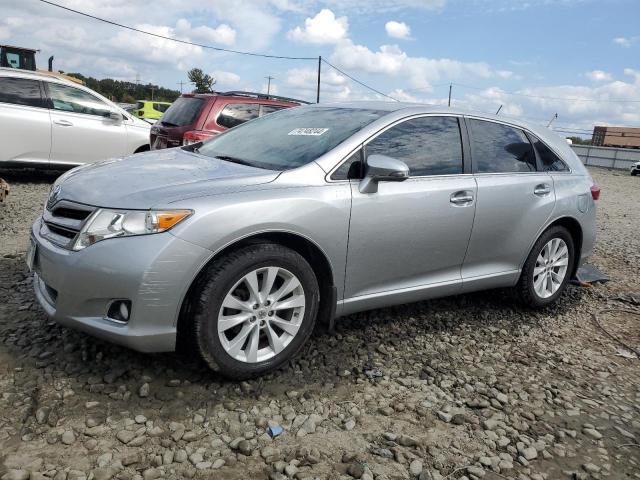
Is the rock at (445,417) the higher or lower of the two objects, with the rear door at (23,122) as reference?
lower

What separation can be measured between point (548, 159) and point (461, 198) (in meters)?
1.31

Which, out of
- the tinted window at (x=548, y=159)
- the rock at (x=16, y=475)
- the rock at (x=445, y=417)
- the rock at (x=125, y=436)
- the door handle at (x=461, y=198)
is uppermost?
the tinted window at (x=548, y=159)

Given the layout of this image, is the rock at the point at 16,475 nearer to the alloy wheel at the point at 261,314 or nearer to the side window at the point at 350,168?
the alloy wheel at the point at 261,314

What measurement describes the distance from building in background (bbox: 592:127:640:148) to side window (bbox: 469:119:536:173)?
42879 mm

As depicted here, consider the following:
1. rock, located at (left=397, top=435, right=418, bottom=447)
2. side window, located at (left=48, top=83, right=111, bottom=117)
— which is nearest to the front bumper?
rock, located at (left=397, top=435, right=418, bottom=447)

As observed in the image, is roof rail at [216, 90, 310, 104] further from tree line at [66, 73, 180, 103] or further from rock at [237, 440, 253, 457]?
tree line at [66, 73, 180, 103]

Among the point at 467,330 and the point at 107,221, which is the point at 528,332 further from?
the point at 107,221

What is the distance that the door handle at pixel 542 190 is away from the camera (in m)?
4.24

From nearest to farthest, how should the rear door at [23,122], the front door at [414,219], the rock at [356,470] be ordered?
the rock at [356,470] → the front door at [414,219] → the rear door at [23,122]

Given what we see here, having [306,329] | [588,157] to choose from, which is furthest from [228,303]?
[588,157]

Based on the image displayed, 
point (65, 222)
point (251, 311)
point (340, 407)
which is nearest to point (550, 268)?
point (340, 407)

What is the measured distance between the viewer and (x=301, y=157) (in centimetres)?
329

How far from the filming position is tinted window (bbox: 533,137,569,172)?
14.6ft

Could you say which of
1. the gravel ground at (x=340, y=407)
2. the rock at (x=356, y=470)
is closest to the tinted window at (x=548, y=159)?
the gravel ground at (x=340, y=407)
